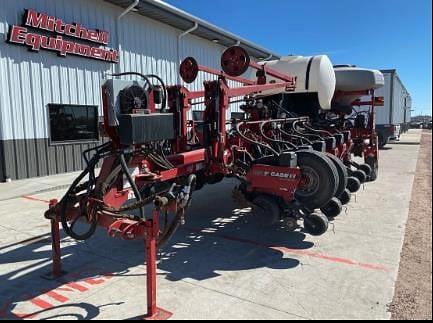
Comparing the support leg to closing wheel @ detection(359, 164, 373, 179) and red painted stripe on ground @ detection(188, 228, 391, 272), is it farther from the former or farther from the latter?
closing wheel @ detection(359, 164, 373, 179)

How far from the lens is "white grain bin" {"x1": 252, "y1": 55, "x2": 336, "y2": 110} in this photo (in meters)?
7.59

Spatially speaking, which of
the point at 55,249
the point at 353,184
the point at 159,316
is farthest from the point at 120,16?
the point at 159,316

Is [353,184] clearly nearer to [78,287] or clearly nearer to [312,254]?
[312,254]

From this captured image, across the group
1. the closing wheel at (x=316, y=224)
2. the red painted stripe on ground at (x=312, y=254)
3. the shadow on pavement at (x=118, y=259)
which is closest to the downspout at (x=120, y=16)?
the shadow on pavement at (x=118, y=259)

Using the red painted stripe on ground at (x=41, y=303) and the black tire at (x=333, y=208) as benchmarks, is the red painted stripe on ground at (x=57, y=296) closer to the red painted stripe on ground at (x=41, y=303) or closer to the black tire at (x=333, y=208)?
the red painted stripe on ground at (x=41, y=303)

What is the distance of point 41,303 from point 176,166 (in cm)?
195

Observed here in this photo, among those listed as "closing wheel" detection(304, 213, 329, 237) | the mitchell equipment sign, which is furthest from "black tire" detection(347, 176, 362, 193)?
the mitchell equipment sign

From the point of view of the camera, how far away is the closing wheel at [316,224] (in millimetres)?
4398

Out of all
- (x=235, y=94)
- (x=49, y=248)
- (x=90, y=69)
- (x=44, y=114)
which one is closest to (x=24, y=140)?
(x=44, y=114)

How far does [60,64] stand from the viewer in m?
9.77

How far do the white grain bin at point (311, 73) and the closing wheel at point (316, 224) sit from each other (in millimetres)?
3855

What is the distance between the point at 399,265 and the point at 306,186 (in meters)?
1.36

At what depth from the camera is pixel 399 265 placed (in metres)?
3.95

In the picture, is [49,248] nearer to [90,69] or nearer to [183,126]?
[183,126]
